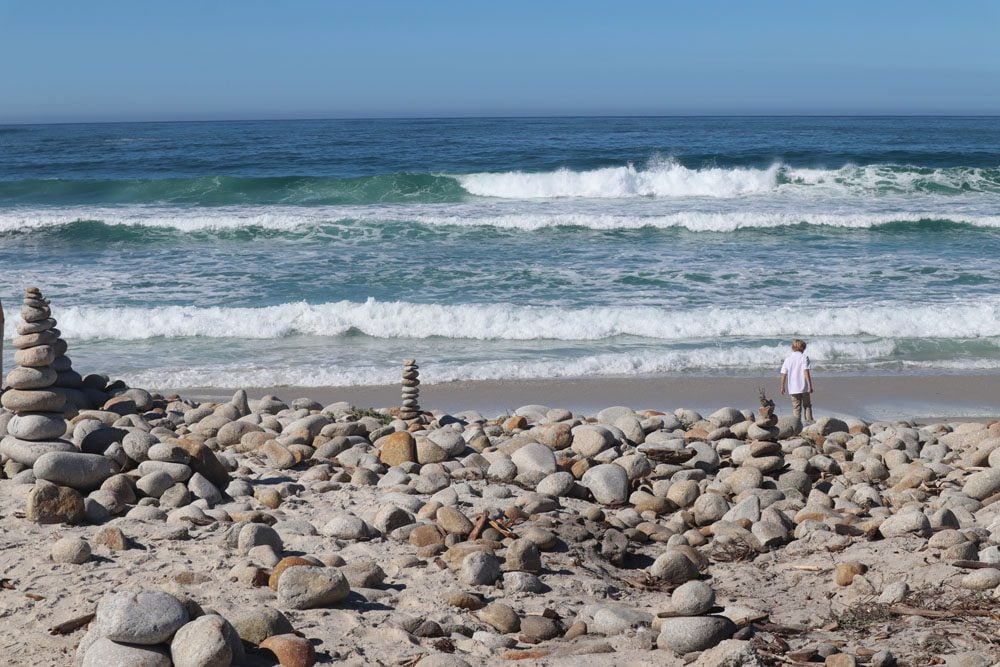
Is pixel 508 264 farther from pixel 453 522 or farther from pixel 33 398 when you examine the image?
pixel 453 522

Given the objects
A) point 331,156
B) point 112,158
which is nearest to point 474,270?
point 331,156

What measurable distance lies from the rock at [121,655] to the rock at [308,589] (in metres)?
0.78

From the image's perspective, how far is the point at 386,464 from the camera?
7.51m

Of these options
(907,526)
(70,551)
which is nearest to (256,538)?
(70,551)

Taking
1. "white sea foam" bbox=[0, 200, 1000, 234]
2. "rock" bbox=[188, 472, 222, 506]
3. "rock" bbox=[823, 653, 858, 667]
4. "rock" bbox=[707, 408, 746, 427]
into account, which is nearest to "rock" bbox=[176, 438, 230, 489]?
"rock" bbox=[188, 472, 222, 506]

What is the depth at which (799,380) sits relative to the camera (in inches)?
404

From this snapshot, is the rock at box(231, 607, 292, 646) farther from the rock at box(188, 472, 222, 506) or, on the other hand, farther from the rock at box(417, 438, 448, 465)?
the rock at box(417, 438, 448, 465)

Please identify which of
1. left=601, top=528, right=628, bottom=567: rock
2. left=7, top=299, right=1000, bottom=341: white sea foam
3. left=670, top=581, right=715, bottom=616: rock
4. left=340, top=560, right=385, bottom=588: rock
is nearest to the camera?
left=670, top=581, right=715, bottom=616: rock

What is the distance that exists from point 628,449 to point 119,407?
444 cm

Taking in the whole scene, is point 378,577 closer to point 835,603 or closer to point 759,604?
point 759,604

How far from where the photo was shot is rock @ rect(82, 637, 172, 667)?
3.81 meters

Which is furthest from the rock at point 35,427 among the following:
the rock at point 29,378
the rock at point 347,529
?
the rock at point 347,529

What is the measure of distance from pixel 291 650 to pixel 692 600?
6.15 feet

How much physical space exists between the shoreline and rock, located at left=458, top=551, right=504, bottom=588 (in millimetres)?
5481
